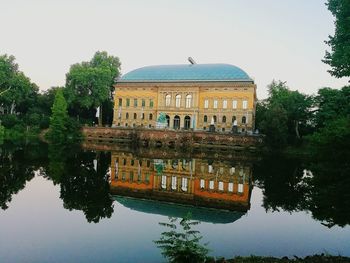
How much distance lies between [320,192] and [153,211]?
23.7 feet

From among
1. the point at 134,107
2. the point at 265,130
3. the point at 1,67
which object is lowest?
the point at 265,130

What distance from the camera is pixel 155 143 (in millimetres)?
47500

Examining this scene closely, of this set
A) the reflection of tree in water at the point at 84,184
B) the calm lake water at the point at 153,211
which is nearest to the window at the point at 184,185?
the calm lake water at the point at 153,211

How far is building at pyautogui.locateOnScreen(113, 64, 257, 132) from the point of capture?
53.1 meters

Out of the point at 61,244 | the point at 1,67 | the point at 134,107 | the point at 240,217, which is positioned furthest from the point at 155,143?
the point at 61,244

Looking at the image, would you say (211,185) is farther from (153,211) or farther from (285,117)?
(285,117)

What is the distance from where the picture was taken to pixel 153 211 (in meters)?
14.0

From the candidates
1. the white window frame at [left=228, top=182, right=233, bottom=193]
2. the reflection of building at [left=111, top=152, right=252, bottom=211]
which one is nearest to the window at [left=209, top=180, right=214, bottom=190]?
the reflection of building at [left=111, top=152, right=252, bottom=211]

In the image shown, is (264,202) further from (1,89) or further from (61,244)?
(1,89)

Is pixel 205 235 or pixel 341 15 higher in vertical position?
pixel 341 15

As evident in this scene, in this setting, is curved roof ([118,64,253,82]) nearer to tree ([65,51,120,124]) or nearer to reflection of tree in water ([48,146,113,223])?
tree ([65,51,120,124])

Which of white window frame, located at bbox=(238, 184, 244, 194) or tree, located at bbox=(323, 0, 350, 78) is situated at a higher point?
tree, located at bbox=(323, 0, 350, 78)

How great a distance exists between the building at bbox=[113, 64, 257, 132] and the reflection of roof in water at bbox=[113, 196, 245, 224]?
1423 inches

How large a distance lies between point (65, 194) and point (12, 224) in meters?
4.98
